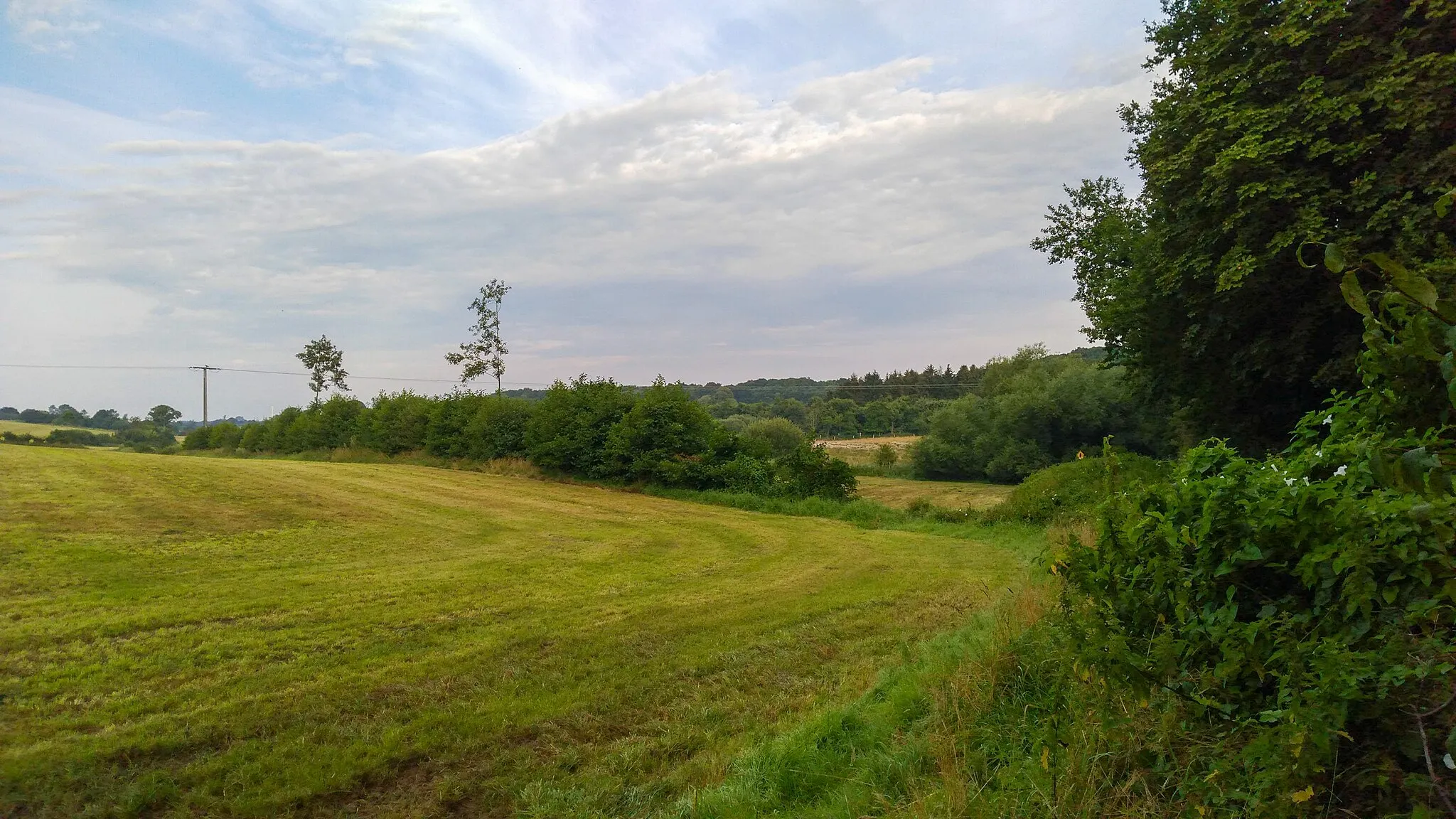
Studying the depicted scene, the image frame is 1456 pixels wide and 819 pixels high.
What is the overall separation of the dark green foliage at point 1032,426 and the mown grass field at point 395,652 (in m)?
26.3

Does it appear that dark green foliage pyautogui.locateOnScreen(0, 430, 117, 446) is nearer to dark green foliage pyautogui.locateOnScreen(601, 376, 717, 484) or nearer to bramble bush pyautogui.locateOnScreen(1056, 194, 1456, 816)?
dark green foliage pyautogui.locateOnScreen(601, 376, 717, 484)

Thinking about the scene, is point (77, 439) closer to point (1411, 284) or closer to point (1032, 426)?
point (1411, 284)

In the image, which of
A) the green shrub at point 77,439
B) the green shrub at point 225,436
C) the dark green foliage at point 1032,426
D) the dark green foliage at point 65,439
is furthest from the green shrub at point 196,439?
the dark green foliage at point 1032,426

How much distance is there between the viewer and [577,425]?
25672 mm

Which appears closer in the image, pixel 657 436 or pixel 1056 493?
pixel 1056 493

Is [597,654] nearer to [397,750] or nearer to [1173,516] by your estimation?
[397,750]

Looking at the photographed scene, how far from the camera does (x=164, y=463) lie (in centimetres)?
1848

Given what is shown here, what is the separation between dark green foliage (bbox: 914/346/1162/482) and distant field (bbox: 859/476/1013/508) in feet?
4.71

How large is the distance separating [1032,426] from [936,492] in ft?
32.6

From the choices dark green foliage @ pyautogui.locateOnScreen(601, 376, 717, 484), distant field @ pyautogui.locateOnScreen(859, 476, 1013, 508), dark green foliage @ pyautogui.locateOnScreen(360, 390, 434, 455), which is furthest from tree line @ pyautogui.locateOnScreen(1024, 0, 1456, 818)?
dark green foliage @ pyautogui.locateOnScreen(360, 390, 434, 455)

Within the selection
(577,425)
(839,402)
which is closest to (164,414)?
(577,425)

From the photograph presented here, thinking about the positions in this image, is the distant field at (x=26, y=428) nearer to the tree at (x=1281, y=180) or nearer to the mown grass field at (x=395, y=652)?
the mown grass field at (x=395, y=652)

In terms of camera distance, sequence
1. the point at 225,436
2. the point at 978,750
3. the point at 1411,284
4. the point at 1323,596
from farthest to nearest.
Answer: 1. the point at 225,436
2. the point at 978,750
3. the point at 1323,596
4. the point at 1411,284

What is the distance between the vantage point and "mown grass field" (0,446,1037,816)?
4.26 m
